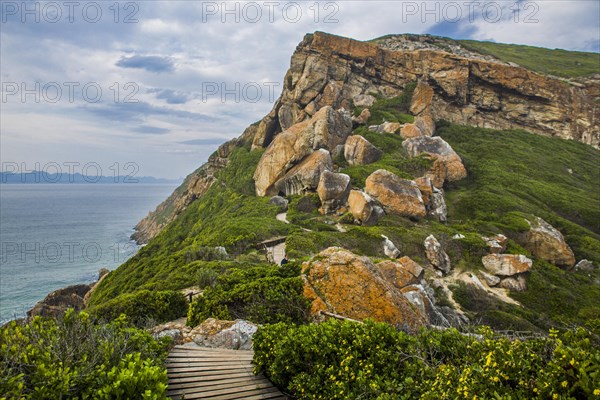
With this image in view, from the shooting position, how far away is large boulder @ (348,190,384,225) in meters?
30.7

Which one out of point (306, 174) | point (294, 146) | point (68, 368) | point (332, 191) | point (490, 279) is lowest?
point (490, 279)

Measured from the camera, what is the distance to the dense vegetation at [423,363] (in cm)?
378

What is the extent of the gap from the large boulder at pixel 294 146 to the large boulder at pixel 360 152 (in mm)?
2507

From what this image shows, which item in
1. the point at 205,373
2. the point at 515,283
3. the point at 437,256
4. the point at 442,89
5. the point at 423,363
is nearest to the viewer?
the point at 423,363

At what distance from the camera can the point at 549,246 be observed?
31.2 metres

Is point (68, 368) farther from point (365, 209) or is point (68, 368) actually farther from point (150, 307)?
point (365, 209)

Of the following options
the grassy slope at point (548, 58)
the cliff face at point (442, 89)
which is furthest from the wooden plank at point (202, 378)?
the grassy slope at point (548, 58)

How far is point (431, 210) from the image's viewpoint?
34.9 meters

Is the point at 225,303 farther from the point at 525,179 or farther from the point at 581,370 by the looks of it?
the point at 525,179

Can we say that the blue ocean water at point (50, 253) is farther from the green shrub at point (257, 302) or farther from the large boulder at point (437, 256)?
the large boulder at point (437, 256)

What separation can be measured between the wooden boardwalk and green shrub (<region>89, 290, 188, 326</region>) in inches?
229

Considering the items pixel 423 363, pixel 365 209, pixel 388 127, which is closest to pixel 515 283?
pixel 365 209

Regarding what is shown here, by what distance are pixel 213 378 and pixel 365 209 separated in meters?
25.7

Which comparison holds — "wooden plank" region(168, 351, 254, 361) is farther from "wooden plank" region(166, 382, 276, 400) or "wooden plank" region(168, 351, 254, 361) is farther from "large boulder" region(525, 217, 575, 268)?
"large boulder" region(525, 217, 575, 268)
